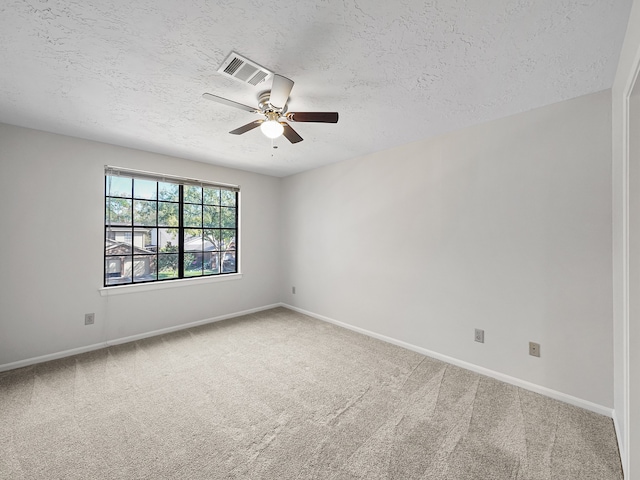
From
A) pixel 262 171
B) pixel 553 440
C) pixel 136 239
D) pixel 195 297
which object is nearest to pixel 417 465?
pixel 553 440

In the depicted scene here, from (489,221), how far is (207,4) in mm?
2638

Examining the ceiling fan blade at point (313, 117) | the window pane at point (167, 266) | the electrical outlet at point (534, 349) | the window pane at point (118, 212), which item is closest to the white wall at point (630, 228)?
the electrical outlet at point (534, 349)

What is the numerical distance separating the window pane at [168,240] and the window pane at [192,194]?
50 centimetres

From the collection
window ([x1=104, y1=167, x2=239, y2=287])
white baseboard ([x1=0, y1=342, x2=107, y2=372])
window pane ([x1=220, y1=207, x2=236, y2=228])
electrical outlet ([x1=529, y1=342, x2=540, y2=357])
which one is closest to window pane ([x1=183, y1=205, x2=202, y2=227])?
window ([x1=104, y1=167, x2=239, y2=287])

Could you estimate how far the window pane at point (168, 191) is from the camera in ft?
12.3

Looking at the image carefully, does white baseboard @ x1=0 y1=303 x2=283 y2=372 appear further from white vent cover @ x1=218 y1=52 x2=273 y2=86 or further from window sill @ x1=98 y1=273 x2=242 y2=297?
white vent cover @ x1=218 y1=52 x2=273 y2=86

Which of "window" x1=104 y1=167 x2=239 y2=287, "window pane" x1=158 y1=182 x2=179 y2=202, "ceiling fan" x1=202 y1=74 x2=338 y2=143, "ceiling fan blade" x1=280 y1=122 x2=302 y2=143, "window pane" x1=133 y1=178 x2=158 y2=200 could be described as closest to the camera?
"ceiling fan" x1=202 y1=74 x2=338 y2=143

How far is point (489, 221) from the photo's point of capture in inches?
100

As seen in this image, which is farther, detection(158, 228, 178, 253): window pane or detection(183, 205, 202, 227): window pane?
detection(183, 205, 202, 227): window pane

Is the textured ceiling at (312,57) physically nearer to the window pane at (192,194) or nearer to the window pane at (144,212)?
the window pane at (144,212)

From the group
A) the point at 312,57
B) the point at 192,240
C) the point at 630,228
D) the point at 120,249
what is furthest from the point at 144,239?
the point at 630,228

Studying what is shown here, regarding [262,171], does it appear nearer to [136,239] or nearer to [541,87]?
[136,239]

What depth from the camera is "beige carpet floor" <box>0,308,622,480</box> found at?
1554mm

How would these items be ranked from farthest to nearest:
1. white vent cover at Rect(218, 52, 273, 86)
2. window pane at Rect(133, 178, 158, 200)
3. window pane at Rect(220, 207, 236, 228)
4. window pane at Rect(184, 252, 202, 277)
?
window pane at Rect(220, 207, 236, 228), window pane at Rect(184, 252, 202, 277), window pane at Rect(133, 178, 158, 200), white vent cover at Rect(218, 52, 273, 86)
